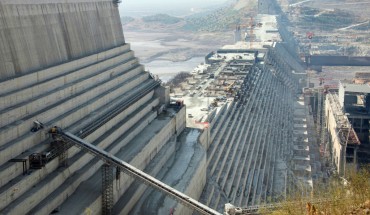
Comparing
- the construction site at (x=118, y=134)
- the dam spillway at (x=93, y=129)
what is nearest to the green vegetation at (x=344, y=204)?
the construction site at (x=118, y=134)

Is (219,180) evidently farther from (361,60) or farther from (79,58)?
(361,60)

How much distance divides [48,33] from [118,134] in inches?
415

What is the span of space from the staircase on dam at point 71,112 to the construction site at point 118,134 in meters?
0.10

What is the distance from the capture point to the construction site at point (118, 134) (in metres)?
30.3

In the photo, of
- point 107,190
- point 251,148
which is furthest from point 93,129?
point 251,148

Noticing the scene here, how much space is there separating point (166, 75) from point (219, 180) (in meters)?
97.9

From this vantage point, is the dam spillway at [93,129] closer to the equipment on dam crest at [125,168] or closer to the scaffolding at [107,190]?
the scaffolding at [107,190]

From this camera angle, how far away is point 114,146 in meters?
38.7

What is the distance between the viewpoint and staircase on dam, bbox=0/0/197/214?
29.0m

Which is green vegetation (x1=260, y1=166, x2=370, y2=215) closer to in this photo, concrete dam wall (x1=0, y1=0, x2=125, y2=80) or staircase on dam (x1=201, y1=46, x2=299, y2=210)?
staircase on dam (x1=201, y1=46, x2=299, y2=210)

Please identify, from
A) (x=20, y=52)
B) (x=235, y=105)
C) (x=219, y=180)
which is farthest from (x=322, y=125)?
(x=20, y=52)

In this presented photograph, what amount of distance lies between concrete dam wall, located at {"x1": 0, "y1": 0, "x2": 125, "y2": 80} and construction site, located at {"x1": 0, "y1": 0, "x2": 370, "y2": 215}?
0.34 ft

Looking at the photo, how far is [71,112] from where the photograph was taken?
3541 cm

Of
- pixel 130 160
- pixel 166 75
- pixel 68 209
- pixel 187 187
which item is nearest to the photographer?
pixel 68 209
